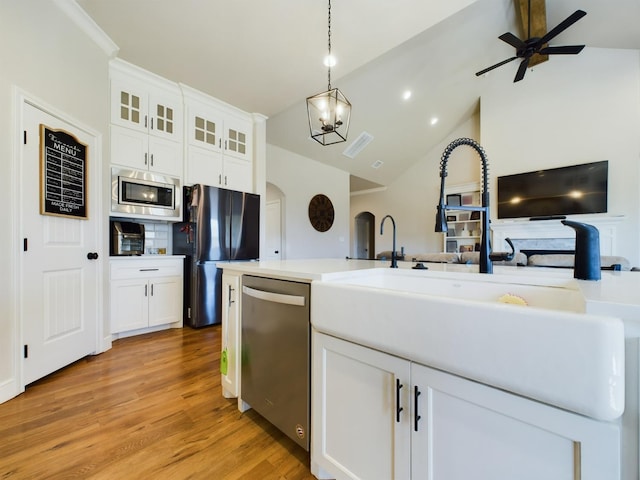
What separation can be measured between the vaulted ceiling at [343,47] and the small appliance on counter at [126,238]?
173cm

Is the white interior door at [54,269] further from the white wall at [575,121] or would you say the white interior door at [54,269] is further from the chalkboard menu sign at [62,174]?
the white wall at [575,121]

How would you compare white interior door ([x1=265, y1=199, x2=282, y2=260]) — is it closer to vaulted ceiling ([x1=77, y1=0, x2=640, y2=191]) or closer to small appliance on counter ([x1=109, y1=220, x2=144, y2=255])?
vaulted ceiling ([x1=77, y1=0, x2=640, y2=191])

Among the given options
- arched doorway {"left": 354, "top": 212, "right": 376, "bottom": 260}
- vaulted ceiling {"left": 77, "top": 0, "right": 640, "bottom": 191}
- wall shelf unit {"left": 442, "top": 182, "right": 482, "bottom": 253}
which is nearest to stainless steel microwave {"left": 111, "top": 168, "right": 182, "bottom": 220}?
vaulted ceiling {"left": 77, "top": 0, "right": 640, "bottom": 191}

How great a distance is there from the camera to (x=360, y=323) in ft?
2.95

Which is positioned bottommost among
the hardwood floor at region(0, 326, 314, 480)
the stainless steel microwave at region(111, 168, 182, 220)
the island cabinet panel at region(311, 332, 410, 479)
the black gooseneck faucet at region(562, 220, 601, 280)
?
the hardwood floor at region(0, 326, 314, 480)

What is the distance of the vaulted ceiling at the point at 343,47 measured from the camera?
7.92ft

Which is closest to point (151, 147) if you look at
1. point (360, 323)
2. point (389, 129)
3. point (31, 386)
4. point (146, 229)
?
point (146, 229)

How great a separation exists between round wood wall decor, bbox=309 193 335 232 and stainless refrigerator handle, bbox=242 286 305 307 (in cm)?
466

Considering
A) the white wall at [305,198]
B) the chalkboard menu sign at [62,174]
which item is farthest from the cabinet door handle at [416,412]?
the white wall at [305,198]

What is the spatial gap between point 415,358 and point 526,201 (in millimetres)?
6183

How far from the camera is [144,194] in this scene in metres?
3.00

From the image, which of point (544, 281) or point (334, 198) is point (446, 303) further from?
point (334, 198)

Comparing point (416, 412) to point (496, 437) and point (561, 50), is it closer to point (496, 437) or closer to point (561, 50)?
point (496, 437)

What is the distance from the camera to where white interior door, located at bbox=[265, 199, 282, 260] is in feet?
18.6
